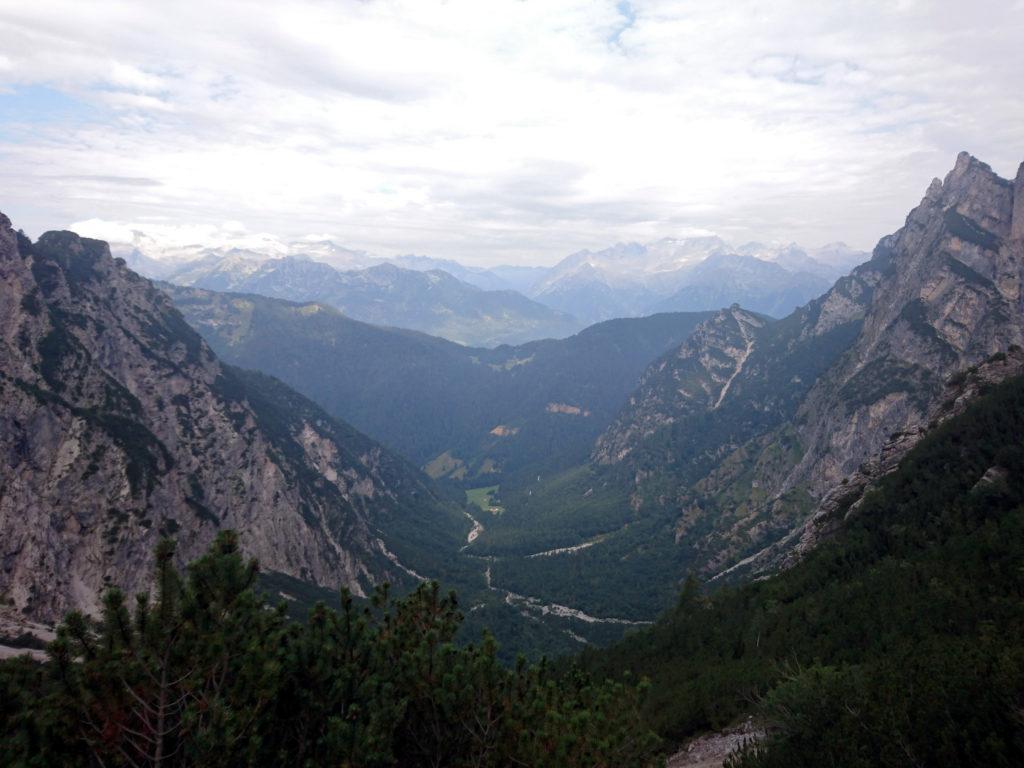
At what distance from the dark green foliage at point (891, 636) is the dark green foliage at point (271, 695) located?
558 inches

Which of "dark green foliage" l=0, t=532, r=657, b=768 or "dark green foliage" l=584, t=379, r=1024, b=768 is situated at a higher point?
"dark green foliage" l=0, t=532, r=657, b=768

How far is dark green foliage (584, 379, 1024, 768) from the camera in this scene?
99.0 feet

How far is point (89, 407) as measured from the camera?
15525 cm

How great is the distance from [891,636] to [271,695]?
64247 millimetres

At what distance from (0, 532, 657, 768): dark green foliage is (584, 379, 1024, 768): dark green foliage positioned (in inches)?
558

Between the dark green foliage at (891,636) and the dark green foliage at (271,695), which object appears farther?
the dark green foliage at (891,636)

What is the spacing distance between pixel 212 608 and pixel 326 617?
19.0 feet

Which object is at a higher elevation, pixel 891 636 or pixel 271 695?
pixel 271 695

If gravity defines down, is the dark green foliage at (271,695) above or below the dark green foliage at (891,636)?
above

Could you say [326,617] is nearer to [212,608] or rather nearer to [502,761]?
[212,608]

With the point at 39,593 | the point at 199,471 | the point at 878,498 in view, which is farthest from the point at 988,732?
the point at 199,471

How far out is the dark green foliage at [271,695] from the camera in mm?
20469

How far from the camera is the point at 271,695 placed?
22.7 meters

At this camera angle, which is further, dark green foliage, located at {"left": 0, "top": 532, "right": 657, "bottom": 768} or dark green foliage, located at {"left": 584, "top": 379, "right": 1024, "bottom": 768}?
dark green foliage, located at {"left": 584, "top": 379, "right": 1024, "bottom": 768}
